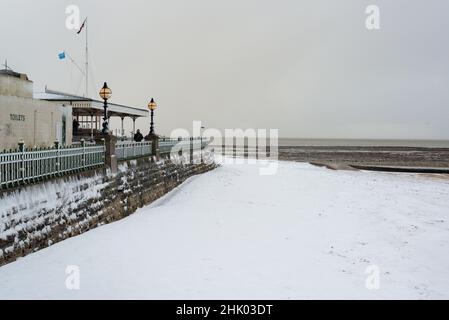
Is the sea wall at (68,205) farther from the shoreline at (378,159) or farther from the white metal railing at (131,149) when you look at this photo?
the shoreline at (378,159)

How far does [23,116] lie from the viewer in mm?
17609

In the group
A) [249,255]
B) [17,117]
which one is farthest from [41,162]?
[17,117]

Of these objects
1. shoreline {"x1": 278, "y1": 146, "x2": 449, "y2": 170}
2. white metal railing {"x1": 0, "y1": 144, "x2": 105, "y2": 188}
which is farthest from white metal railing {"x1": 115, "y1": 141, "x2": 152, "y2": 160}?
shoreline {"x1": 278, "y1": 146, "x2": 449, "y2": 170}

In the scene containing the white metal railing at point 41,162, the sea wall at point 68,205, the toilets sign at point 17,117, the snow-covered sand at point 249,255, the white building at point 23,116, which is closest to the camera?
the snow-covered sand at point 249,255

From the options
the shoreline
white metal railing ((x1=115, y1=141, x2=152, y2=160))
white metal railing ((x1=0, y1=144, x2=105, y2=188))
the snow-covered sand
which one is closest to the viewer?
the snow-covered sand

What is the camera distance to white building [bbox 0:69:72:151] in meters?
16.2

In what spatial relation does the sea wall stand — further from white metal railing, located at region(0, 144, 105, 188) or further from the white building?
the white building

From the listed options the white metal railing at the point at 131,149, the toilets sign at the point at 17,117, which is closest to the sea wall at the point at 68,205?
the white metal railing at the point at 131,149

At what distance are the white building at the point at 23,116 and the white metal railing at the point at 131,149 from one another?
165 inches

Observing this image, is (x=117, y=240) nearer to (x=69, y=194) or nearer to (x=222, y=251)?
(x=222, y=251)

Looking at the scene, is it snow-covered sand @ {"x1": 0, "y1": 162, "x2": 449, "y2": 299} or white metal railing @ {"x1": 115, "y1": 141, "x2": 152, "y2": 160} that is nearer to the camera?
snow-covered sand @ {"x1": 0, "y1": 162, "x2": 449, "y2": 299}

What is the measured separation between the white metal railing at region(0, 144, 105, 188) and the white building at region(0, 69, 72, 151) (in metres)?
3.48

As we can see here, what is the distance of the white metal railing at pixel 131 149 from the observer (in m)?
17.7

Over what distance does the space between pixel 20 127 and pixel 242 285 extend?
49.5 feet
